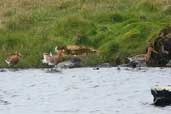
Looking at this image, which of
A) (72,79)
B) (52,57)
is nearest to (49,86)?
(72,79)

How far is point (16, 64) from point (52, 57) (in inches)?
95.6

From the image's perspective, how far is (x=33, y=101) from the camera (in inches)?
1479

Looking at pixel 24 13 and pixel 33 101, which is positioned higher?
pixel 24 13

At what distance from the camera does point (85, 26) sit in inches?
2044

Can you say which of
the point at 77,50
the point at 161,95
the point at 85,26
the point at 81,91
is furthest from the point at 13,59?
the point at 161,95

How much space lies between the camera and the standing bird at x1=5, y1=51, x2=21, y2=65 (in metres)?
46.1

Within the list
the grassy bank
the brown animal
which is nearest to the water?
the brown animal

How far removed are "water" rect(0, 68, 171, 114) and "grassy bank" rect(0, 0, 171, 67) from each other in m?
2.96

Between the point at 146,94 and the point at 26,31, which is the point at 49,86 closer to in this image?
the point at 146,94

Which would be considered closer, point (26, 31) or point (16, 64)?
point (16, 64)

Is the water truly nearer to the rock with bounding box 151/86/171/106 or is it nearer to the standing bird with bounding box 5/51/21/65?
the rock with bounding box 151/86/171/106

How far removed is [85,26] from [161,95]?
18.8 metres

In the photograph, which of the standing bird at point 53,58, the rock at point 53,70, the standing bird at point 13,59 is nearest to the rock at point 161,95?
the rock at point 53,70

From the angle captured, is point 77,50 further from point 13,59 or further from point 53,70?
point 13,59
